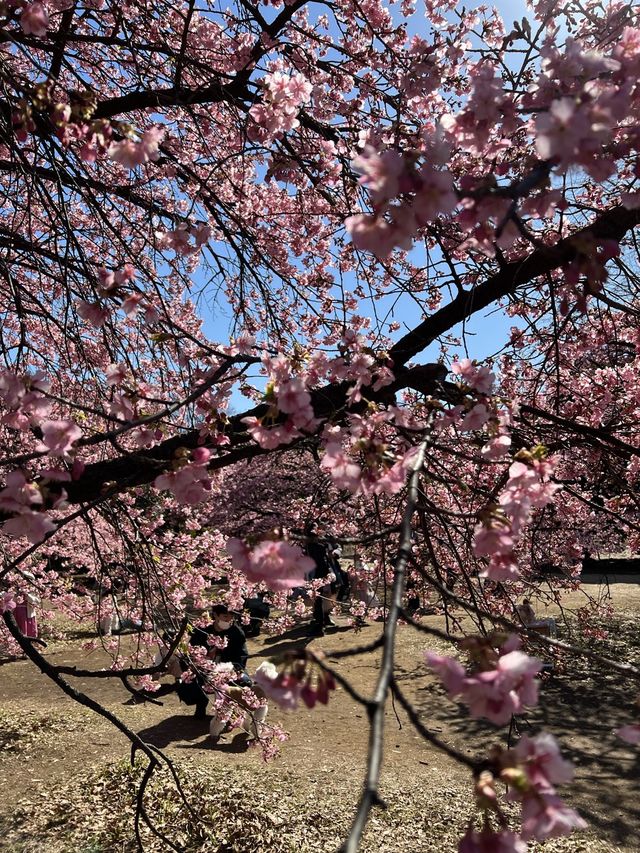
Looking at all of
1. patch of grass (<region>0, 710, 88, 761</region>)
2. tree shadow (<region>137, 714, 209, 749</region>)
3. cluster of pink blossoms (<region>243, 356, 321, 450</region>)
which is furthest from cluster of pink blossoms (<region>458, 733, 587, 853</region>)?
patch of grass (<region>0, 710, 88, 761</region>)

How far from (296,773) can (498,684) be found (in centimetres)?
505

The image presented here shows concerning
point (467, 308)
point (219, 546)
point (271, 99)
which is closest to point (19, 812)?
point (219, 546)

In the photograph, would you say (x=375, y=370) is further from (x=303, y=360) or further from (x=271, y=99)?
(x=271, y=99)

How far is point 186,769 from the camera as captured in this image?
211 inches

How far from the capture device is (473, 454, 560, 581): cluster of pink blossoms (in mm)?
1524

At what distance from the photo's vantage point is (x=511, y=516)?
172 cm

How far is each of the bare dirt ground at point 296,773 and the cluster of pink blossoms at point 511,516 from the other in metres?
1.93

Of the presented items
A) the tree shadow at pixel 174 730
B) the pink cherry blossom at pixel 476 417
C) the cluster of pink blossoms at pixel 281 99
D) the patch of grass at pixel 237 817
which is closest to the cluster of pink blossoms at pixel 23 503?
the pink cherry blossom at pixel 476 417

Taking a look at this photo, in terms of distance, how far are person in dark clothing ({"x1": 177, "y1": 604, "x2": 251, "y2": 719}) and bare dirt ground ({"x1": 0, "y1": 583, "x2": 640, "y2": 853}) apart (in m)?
0.26

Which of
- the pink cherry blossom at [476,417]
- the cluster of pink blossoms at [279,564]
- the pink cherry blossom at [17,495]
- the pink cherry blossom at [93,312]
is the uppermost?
the pink cherry blossom at [93,312]

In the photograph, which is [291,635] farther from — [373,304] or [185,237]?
[185,237]

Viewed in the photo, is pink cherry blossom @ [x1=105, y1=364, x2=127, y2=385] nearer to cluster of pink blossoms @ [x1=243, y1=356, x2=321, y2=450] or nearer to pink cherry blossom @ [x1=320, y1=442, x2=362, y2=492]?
cluster of pink blossoms @ [x1=243, y1=356, x2=321, y2=450]

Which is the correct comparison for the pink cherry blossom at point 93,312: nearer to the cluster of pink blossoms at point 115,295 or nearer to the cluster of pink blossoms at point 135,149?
the cluster of pink blossoms at point 115,295

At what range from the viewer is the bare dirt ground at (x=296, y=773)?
4430mm
